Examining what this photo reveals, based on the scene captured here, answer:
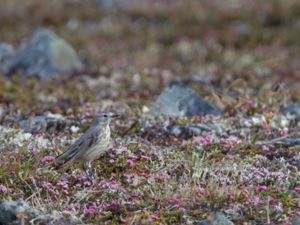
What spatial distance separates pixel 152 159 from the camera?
1198 centimetres

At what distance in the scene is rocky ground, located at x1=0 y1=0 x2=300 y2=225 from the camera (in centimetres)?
1036

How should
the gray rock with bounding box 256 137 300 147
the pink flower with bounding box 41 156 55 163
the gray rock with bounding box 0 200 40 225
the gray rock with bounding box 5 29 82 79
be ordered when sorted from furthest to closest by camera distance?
1. the gray rock with bounding box 5 29 82 79
2. the gray rock with bounding box 256 137 300 147
3. the pink flower with bounding box 41 156 55 163
4. the gray rock with bounding box 0 200 40 225

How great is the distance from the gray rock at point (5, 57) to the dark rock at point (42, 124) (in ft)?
26.6

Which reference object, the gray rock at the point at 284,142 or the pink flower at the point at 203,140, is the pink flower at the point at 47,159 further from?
the gray rock at the point at 284,142

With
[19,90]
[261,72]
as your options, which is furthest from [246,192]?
[261,72]

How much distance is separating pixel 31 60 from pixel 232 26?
8231 millimetres

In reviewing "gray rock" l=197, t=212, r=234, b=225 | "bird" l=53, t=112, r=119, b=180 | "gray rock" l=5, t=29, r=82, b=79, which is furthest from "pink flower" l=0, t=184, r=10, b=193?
"gray rock" l=5, t=29, r=82, b=79

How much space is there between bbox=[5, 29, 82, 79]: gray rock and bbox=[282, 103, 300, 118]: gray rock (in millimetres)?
7654

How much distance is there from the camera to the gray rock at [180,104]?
604 inches

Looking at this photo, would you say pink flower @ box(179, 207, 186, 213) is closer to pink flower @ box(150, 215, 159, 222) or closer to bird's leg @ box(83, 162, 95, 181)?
pink flower @ box(150, 215, 159, 222)

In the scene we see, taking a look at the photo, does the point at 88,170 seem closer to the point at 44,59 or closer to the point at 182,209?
the point at 182,209

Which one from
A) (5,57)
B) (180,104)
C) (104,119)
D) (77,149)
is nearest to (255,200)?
(77,149)

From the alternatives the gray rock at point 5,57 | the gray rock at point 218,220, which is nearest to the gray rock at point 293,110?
the gray rock at point 218,220

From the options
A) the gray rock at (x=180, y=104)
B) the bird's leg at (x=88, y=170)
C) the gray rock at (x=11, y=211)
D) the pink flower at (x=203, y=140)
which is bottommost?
the gray rock at (x=180, y=104)
